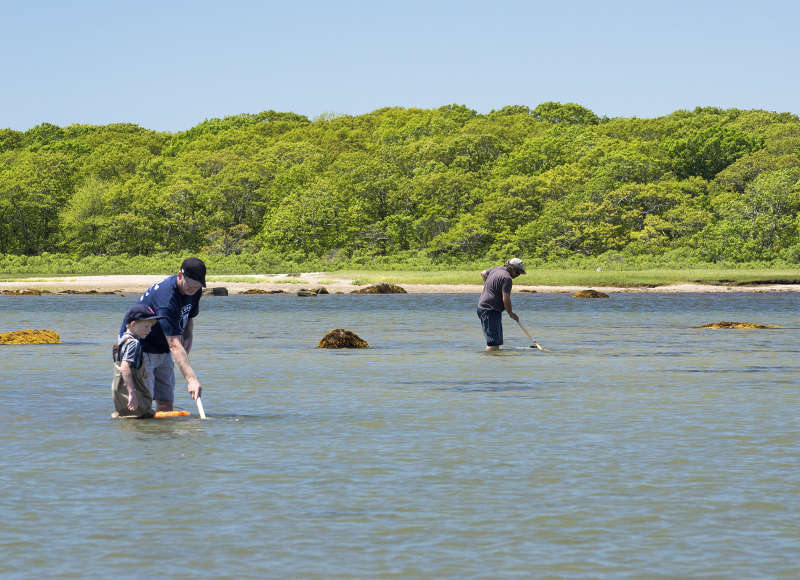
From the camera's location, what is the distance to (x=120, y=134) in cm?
18225

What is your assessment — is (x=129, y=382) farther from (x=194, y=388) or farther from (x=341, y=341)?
(x=341, y=341)

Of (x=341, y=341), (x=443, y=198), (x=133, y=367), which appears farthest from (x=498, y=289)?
(x=443, y=198)

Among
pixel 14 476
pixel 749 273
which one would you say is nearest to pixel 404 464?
pixel 14 476

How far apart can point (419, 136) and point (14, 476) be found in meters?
147

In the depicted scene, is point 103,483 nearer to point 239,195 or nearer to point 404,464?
point 404,464

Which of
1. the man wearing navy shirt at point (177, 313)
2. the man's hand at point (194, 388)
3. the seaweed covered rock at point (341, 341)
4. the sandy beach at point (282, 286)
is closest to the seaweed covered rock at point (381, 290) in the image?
the sandy beach at point (282, 286)

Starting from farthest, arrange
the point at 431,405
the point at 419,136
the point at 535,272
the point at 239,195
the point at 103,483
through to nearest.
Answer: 1. the point at 419,136
2. the point at 239,195
3. the point at 535,272
4. the point at 431,405
5. the point at 103,483

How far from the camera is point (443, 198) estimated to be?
11675 cm

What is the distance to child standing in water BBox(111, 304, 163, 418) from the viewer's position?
13.5 m

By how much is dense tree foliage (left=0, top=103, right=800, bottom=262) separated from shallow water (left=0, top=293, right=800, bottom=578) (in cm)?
7981

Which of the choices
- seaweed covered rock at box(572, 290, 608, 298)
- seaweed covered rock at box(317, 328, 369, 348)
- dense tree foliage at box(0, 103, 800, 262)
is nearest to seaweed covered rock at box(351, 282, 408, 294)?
seaweed covered rock at box(572, 290, 608, 298)

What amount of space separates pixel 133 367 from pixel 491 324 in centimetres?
1345

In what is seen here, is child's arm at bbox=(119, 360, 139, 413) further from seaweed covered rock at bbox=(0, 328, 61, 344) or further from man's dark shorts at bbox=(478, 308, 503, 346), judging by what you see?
seaweed covered rock at bbox=(0, 328, 61, 344)

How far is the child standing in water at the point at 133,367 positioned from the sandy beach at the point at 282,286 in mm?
66992
